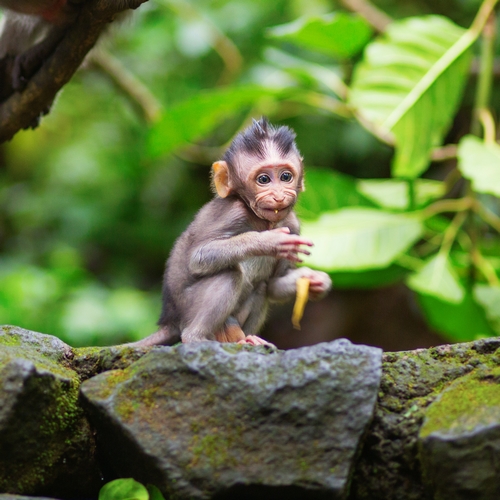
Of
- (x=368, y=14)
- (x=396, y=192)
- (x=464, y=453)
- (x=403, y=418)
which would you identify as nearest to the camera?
(x=464, y=453)

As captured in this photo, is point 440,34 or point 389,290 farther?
point 389,290

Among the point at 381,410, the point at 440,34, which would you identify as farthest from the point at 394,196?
the point at 381,410

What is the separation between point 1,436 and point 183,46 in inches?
186

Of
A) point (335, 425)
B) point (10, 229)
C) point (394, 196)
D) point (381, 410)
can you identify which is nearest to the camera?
point (335, 425)

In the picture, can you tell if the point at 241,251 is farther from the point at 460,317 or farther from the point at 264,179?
Result: the point at 460,317

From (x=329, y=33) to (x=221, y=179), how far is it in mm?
2190

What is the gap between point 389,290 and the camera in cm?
829

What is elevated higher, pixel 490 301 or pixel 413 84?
pixel 413 84

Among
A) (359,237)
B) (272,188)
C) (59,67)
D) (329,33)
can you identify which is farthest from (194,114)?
(272,188)

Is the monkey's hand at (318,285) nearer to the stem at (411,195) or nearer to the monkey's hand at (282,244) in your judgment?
the monkey's hand at (282,244)

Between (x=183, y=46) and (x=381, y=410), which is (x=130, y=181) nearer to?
(x=183, y=46)

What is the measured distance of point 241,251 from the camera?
2674mm

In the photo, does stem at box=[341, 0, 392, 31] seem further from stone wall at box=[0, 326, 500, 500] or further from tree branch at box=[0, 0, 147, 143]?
stone wall at box=[0, 326, 500, 500]

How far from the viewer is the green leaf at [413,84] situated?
4.40 m
